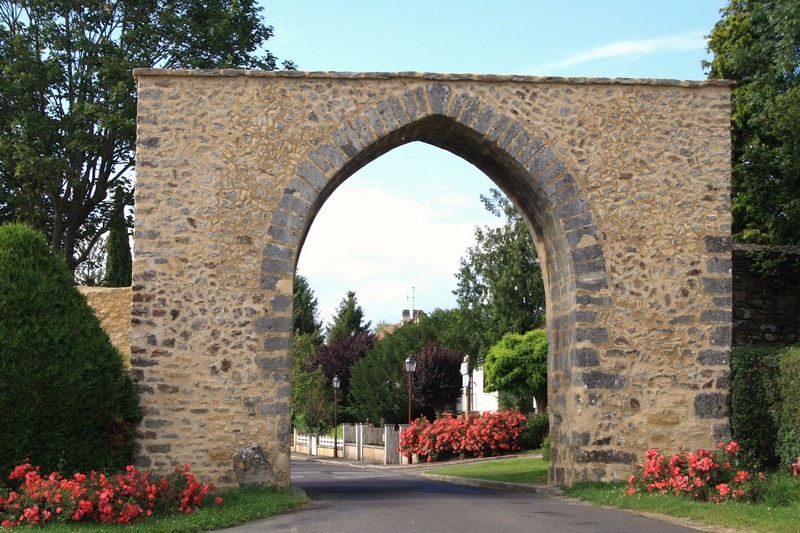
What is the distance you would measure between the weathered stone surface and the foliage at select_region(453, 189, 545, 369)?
20.0m

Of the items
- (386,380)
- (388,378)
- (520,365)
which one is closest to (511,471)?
(520,365)

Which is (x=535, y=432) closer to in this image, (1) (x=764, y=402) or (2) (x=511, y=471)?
(2) (x=511, y=471)

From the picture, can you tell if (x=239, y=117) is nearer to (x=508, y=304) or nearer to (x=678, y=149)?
(x=678, y=149)

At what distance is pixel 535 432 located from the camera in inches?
920

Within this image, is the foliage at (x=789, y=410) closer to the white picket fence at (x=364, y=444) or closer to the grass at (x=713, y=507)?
the grass at (x=713, y=507)

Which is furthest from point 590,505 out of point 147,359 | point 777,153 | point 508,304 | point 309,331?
point 309,331

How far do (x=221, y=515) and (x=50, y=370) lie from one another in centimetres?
233

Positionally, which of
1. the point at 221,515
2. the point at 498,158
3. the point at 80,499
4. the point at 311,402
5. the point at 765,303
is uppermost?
the point at 498,158

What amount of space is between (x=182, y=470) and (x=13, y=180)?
13822 mm

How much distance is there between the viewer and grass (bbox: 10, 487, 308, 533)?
29.9 ft

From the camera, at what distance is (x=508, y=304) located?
31844 millimetres

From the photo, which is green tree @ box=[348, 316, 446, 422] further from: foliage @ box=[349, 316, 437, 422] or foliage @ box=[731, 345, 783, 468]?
foliage @ box=[731, 345, 783, 468]

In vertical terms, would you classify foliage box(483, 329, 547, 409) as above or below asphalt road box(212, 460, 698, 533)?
above

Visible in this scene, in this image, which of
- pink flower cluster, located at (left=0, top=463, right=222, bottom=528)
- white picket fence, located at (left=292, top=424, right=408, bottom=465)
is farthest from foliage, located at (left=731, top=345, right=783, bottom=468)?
white picket fence, located at (left=292, top=424, right=408, bottom=465)
